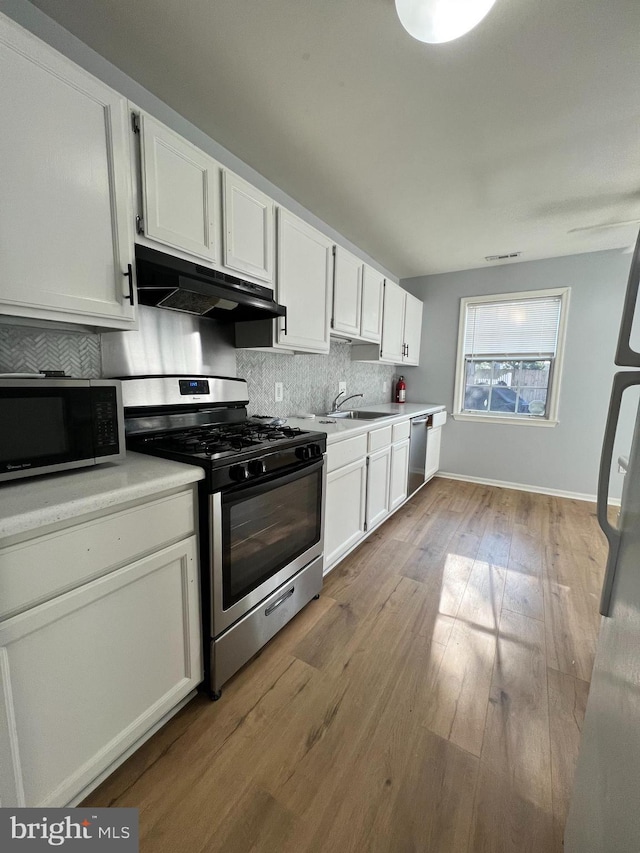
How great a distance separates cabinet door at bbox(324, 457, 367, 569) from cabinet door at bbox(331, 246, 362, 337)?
107 centimetres

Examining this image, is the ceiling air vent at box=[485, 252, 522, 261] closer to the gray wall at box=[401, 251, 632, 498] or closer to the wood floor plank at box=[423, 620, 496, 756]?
the gray wall at box=[401, 251, 632, 498]

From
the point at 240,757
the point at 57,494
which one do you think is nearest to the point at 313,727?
the point at 240,757

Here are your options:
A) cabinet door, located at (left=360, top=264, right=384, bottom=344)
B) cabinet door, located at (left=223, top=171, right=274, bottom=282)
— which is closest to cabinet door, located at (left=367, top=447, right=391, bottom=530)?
cabinet door, located at (left=360, top=264, right=384, bottom=344)

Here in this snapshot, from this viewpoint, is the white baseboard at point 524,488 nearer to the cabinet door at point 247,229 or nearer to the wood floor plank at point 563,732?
the wood floor plank at point 563,732

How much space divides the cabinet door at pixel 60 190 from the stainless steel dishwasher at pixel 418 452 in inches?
108

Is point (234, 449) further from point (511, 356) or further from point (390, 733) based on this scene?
point (511, 356)

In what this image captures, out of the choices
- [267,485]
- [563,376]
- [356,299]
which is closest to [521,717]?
[267,485]

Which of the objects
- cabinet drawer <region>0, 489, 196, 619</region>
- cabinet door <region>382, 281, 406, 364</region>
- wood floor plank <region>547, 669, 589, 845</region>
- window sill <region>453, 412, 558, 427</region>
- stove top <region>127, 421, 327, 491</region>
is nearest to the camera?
cabinet drawer <region>0, 489, 196, 619</region>

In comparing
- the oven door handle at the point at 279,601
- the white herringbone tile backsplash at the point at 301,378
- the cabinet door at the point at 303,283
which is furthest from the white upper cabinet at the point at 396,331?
the oven door handle at the point at 279,601

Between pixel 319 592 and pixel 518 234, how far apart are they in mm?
3431

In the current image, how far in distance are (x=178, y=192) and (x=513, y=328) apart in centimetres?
380

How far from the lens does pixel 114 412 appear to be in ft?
3.67

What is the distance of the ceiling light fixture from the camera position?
114cm

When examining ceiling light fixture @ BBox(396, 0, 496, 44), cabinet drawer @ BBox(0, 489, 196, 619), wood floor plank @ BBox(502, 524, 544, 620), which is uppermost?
ceiling light fixture @ BBox(396, 0, 496, 44)
